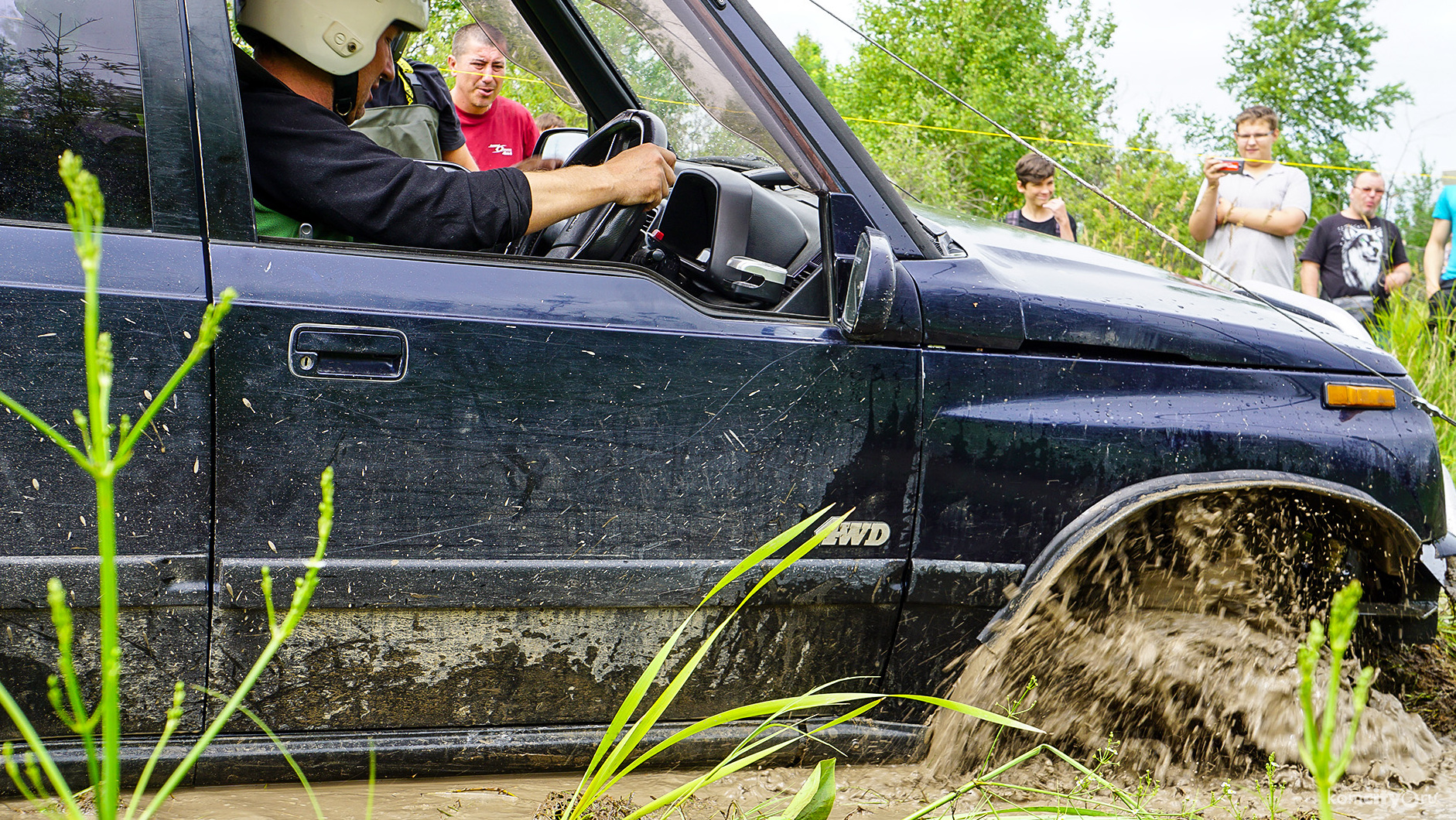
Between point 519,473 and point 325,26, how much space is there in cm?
98

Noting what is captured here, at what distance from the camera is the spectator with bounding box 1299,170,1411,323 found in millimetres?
5953

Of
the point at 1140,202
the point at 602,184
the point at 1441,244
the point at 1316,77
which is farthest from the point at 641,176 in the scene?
the point at 1316,77

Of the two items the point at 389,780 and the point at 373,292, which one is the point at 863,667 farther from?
the point at 373,292

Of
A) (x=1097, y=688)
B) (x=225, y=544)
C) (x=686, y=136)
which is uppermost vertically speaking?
(x=686, y=136)

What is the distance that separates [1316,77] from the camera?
2338cm

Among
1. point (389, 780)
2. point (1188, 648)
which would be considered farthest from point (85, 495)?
point (1188, 648)

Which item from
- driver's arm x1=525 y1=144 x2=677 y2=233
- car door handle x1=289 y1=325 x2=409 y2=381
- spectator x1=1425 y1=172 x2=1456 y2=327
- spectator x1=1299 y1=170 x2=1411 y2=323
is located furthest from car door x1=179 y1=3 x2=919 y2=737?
spectator x1=1425 y1=172 x2=1456 y2=327

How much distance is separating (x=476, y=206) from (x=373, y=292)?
0.98 ft

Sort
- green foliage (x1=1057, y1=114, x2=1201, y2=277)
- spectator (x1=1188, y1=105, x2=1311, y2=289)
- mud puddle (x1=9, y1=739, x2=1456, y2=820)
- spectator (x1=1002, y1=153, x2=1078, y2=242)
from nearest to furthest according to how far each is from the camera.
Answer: mud puddle (x1=9, y1=739, x2=1456, y2=820), spectator (x1=1188, y1=105, x2=1311, y2=289), spectator (x1=1002, y1=153, x2=1078, y2=242), green foliage (x1=1057, y1=114, x2=1201, y2=277)

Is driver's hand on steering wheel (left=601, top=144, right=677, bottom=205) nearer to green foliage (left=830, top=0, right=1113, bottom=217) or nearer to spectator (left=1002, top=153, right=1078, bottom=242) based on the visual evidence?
spectator (left=1002, top=153, right=1078, bottom=242)

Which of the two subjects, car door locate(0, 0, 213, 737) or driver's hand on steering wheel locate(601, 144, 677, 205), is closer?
car door locate(0, 0, 213, 737)

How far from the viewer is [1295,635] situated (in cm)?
216

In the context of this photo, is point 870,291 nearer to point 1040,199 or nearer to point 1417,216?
point 1040,199

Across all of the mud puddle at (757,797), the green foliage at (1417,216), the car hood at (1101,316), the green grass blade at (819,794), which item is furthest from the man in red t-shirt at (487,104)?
the green foliage at (1417,216)
